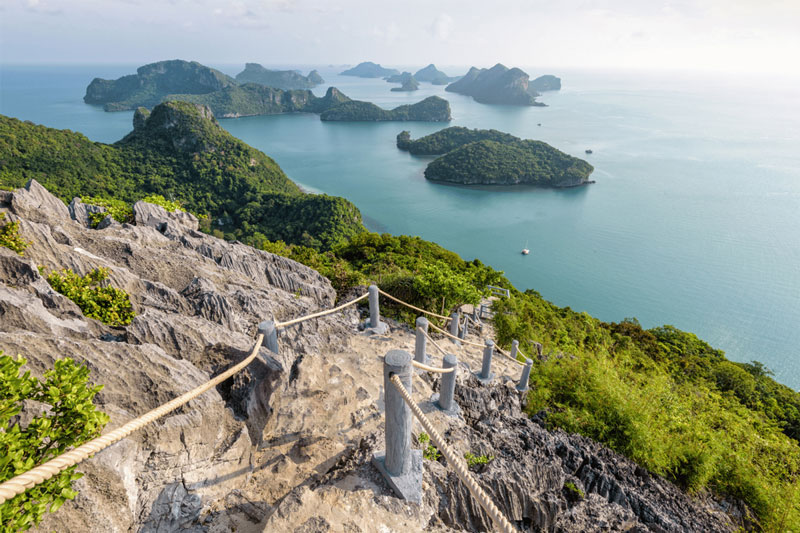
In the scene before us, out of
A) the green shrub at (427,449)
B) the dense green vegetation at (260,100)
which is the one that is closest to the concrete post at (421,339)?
the green shrub at (427,449)

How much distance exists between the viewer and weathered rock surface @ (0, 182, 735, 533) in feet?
13.4

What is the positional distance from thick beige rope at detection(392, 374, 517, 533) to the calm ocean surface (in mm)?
39413

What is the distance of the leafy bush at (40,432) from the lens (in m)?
2.37

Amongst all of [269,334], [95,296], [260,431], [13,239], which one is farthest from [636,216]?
[13,239]

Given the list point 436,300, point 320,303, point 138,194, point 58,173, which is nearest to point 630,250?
point 436,300

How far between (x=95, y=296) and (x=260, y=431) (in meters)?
4.16

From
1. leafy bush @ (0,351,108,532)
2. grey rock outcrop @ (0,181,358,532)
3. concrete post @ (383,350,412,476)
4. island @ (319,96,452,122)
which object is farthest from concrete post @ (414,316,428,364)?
island @ (319,96,452,122)

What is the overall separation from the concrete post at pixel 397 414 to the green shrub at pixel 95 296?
560 cm

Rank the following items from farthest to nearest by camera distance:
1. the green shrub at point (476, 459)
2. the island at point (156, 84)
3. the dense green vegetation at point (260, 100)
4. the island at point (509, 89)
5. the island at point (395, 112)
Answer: the island at point (509, 89), the island at point (156, 84), the dense green vegetation at point (260, 100), the island at point (395, 112), the green shrub at point (476, 459)

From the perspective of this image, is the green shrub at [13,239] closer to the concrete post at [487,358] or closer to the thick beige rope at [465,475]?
the thick beige rope at [465,475]

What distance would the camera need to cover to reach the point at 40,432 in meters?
2.65

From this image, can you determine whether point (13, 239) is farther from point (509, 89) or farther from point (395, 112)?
point (509, 89)

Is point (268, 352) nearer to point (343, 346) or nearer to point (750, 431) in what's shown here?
point (343, 346)

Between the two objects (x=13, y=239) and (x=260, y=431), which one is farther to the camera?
(x=13, y=239)
